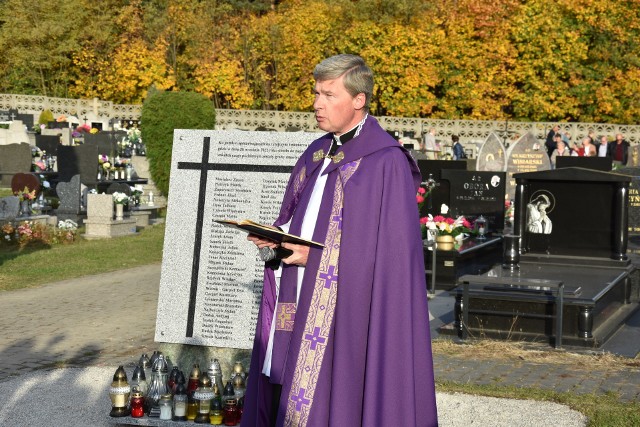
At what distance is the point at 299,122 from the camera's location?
5506 centimetres

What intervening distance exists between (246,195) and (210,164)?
338 mm

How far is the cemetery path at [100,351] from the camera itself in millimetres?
8344

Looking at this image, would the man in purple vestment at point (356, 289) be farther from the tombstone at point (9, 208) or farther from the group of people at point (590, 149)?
the group of people at point (590, 149)

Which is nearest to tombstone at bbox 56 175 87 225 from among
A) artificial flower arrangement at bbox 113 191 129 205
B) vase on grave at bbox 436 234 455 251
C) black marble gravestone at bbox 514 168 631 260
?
artificial flower arrangement at bbox 113 191 129 205

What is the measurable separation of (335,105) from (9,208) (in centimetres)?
1454

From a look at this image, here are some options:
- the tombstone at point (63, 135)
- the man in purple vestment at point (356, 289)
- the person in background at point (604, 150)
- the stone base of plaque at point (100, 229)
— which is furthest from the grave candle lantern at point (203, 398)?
the person in background at point (604, 150)

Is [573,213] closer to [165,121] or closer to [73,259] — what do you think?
[73,259]

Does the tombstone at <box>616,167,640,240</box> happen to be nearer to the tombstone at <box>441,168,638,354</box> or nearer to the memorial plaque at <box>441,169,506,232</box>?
the memorial plaque at <box>441,169,506,232</box>

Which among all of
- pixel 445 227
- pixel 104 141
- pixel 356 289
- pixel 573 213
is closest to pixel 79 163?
pixel 104 141

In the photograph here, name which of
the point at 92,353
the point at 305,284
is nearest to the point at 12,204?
the point at 92,353

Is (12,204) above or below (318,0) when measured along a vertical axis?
below

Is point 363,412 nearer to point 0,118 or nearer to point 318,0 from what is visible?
point 0,118

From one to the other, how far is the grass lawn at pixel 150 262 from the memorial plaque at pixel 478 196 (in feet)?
15.4

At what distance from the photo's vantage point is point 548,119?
55562mm
